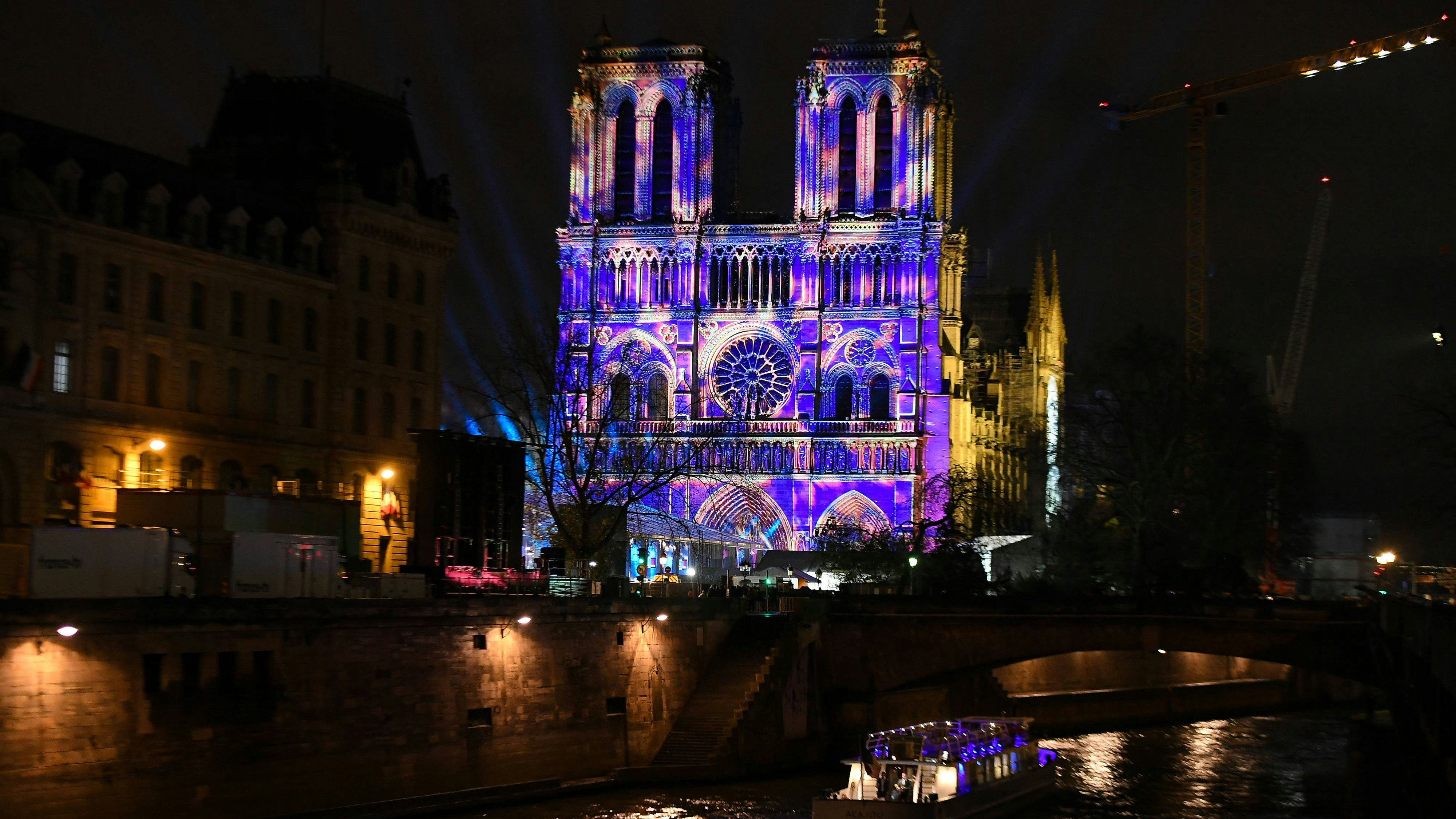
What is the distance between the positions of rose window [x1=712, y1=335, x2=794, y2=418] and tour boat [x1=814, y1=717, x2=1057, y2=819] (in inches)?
2502

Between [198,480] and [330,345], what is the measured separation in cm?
894

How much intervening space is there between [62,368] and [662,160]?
6504 centimetres

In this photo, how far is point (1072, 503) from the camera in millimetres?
109250

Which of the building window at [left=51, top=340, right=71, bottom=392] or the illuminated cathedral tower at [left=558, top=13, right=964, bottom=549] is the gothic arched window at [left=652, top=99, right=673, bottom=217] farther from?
the building window at [left=51, top=340, right=71, bottom=392]

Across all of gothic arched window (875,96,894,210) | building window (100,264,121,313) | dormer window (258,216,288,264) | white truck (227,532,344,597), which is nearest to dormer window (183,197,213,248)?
dormer window (258,216,288,264)

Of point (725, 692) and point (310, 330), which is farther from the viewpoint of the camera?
point (310, 330)

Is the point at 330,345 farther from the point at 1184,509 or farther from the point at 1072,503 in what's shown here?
the point at 1072,503

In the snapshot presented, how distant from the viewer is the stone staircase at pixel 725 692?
184 feet

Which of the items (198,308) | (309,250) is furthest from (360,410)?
(198,308)

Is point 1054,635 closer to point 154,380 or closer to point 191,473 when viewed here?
point 191,473

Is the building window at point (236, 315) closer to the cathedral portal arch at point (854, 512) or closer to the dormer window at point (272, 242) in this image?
A: the dormer window at point (272, 242)

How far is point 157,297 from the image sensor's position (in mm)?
62875

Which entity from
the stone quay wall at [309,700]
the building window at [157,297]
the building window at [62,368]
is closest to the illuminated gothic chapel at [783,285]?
the building window at [157,297]

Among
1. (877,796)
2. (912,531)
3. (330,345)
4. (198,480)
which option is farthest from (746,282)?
(877,796)
